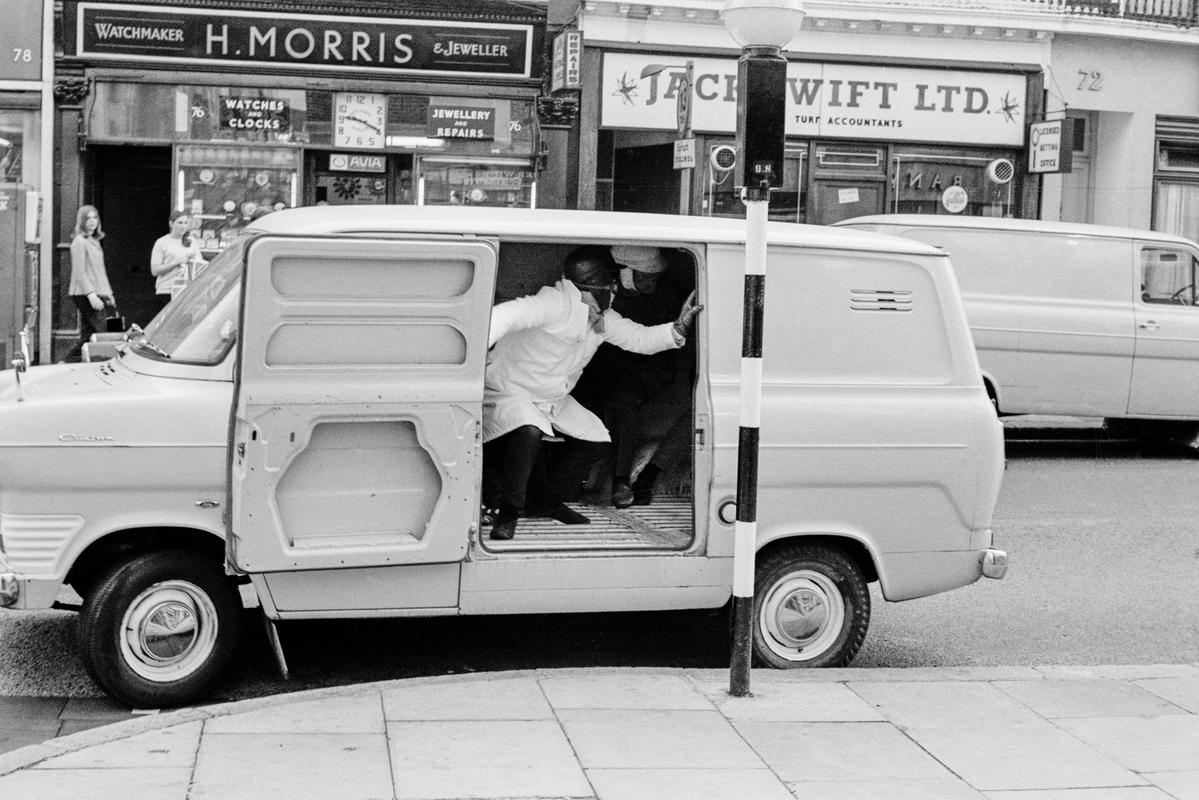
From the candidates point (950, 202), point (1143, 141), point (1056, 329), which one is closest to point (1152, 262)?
point (1056, 329)

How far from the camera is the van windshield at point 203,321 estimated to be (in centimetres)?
652

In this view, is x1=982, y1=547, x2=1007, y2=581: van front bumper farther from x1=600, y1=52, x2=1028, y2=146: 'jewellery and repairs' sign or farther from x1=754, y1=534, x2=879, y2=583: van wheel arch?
x1=600, y1=52, x2=1028, y2=146: 'jewellery and repairs' sign

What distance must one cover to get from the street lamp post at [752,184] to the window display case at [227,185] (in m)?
14.4

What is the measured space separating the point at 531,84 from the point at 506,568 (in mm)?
15093

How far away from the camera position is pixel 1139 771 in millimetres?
5648

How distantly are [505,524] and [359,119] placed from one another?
1416 centimetres

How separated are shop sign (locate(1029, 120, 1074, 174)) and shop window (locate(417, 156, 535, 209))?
7484 millimetres

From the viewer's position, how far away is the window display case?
1969 centimetres

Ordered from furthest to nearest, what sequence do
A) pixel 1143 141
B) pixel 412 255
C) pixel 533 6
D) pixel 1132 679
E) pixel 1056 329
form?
pixel 1143 141, pixel 533 6, pixel 1056 329, pixel 1132 679, pixel 412 255

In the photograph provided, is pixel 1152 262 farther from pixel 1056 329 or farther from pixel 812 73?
pixel 812 73

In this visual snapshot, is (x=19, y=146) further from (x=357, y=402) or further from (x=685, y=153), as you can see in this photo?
(x=357, y=402)

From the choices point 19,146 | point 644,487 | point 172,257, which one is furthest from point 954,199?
point 644,487

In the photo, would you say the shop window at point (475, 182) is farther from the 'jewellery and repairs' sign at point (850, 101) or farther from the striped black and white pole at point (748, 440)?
the striped black and white pole at point (748, 440)

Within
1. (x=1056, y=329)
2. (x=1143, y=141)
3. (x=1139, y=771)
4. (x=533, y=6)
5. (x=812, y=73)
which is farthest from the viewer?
(x=1143, y=141)
